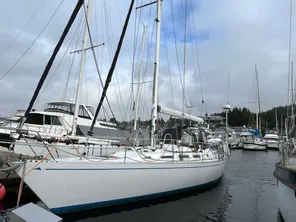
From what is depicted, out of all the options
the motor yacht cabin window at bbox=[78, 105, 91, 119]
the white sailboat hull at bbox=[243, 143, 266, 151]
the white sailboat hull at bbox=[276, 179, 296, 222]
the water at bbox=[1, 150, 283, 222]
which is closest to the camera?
the white sailboat hull at bbox=[276, 179, 296, 222]

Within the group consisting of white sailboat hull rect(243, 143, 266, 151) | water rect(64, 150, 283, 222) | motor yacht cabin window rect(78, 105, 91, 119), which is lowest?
water rect(64, 150, 283, 222)

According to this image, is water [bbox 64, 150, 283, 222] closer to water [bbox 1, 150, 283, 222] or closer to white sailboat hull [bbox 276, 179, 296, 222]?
water [bbox 1, 150, 283, 222]

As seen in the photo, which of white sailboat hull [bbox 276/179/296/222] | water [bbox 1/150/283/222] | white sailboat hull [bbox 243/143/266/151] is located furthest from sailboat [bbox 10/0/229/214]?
white sailboat hull [bbox 243/143/266/151]

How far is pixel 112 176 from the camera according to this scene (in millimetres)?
7785

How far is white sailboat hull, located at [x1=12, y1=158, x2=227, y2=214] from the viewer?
6828 mm

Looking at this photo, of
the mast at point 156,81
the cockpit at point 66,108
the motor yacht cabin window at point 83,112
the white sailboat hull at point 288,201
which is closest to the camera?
the white sailboat hull at point 288,201

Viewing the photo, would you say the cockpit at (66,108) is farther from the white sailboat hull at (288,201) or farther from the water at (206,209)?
the white sailboat hull at (288,201)

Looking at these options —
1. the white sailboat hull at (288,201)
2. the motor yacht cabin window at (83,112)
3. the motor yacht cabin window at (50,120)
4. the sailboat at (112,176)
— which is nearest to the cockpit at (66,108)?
the motor yacht cabin window at (83,112)

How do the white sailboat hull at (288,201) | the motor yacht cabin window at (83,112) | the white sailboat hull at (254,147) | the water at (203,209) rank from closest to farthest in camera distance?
1. the white sailboat hull at (288,201)
2. the water at (203,209)
3. the motor yacht cabin window at (83,112)
4. the white sailboat hull at (254,147)

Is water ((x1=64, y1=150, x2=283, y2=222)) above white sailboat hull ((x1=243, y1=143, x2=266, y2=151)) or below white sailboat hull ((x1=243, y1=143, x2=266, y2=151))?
below

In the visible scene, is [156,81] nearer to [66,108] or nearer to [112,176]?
[112,176]

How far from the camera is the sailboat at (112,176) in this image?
22.4 ft

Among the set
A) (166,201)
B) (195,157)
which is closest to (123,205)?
(166,201)

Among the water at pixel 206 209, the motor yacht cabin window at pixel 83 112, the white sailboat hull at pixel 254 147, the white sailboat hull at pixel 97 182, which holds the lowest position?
the water at pixel 206 209
